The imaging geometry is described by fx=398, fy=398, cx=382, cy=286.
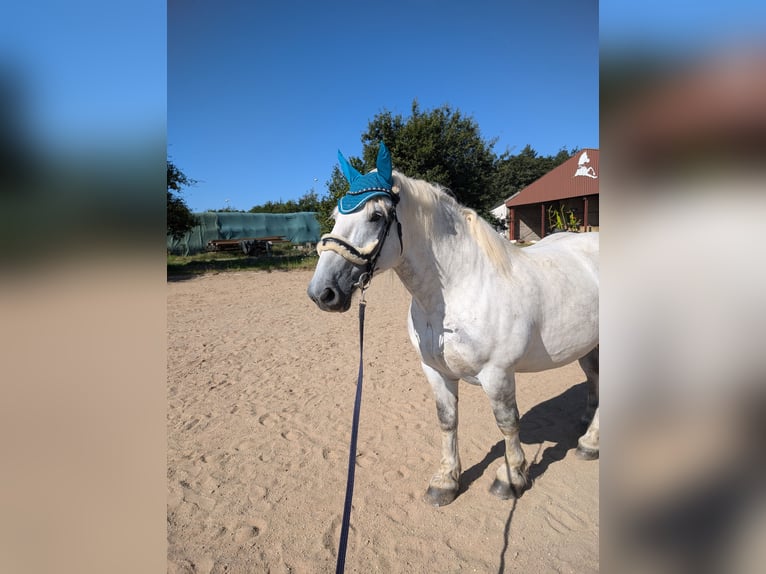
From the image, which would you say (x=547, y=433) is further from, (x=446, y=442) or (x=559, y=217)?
(x=559, y=217)

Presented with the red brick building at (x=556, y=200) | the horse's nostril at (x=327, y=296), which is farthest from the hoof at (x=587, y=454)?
the red brick building at (x=556, y=200)

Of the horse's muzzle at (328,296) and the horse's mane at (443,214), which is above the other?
the horse's mane at (443,214)

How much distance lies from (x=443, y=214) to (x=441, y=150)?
41.3ft

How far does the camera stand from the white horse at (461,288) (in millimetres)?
1851

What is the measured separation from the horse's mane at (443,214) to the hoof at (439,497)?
1.54 metres

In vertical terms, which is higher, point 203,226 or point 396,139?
point 396,139

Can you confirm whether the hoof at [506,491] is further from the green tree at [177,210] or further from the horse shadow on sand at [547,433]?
the green tree at [177,210]

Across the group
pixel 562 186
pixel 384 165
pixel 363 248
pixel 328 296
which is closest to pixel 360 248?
pixel 363 248

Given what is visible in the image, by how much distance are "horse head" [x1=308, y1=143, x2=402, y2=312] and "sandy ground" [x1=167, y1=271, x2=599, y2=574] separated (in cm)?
159

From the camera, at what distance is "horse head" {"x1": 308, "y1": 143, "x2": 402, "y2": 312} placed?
1.80m
